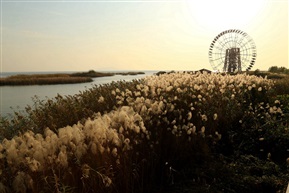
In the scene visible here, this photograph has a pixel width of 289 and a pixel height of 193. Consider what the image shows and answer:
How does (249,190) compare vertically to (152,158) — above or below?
below

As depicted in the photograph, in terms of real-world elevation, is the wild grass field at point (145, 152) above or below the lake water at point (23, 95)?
above

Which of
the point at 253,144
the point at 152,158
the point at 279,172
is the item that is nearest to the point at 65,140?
the point at 152,158

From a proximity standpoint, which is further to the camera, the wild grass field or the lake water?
the lake water

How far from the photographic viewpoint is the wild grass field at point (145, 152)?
2.89 meters

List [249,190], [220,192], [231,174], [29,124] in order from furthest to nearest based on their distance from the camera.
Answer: [29,124], [231,174], [249,190], [220,192]

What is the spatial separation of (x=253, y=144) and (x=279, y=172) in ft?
3.68

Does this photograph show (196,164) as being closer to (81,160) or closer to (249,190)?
(249,190)

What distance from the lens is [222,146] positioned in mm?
6035

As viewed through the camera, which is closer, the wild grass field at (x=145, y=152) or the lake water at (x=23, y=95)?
the wild grass field at (x=145, y=152)

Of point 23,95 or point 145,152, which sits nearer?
point 145,152

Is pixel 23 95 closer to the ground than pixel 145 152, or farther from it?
closer to the ground

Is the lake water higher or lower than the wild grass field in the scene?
lower

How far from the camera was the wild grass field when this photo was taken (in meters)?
2.89

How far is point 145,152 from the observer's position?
439 centimetres
